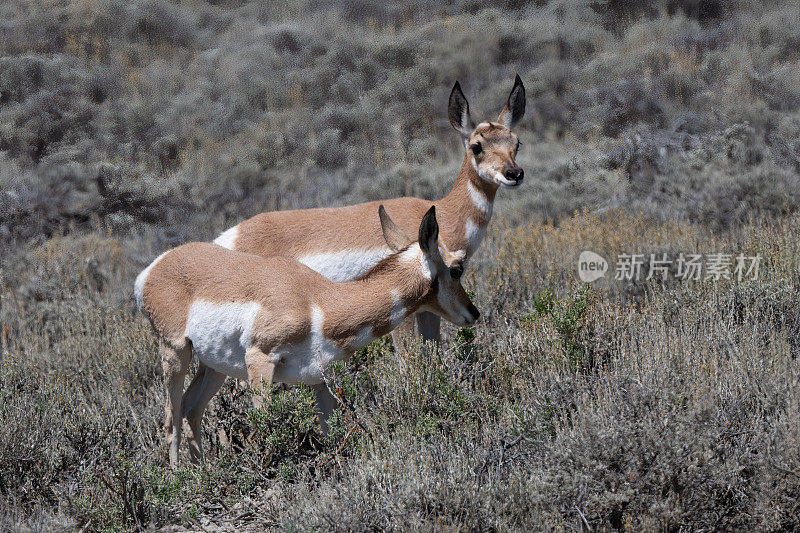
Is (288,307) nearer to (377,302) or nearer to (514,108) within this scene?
(377,302)

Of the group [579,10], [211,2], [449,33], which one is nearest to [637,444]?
[449,33]

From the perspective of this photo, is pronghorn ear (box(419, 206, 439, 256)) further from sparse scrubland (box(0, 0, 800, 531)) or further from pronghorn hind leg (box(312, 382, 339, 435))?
pronghorn hind leg (box(312, 382, 339, 435))

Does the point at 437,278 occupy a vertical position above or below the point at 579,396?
above

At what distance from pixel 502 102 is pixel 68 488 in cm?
1187

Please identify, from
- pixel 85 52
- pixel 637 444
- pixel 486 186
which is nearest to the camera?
pixel 637 444

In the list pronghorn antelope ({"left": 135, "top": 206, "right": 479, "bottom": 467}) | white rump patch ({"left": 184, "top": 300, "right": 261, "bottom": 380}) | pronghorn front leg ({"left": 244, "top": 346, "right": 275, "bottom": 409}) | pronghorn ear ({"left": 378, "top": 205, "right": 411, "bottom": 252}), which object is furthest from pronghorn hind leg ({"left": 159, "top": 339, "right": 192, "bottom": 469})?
pronghorn ear ({"left": 378, "top": 205, "right": 411, "bottom": 252})

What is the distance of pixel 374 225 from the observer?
5609mm

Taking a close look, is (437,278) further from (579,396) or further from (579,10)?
(579,10)

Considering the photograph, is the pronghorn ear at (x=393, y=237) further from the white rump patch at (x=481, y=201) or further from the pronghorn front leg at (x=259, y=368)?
the white rump patch at (x=481, y=201)

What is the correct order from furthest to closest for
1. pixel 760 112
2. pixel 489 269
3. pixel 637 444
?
pixel 760 112 < pixel 489 269 < pixel 637 444

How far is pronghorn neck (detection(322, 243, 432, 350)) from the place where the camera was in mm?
4414

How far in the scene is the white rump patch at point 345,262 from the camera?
5539 millimetres

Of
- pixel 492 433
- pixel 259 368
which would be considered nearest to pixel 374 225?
pixel 259 368

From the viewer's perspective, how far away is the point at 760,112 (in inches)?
482
